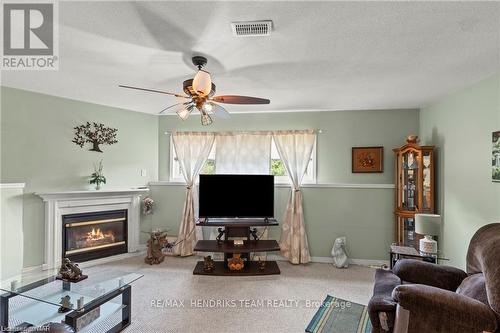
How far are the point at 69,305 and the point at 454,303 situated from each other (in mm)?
2759

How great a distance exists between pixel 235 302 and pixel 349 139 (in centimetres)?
299

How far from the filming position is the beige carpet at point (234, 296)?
2.38 meters

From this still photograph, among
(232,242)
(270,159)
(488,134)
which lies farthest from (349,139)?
(232,242)

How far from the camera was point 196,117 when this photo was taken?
452cm

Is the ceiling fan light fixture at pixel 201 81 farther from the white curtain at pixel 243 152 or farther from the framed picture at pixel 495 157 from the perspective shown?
the framed picture at pixel 495 157

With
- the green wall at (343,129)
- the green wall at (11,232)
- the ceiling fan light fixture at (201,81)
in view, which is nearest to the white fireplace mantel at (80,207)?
the green wall at (11,232)

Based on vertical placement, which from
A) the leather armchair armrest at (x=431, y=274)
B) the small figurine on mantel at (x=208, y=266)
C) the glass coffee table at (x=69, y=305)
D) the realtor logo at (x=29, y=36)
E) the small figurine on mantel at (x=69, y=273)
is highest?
the realtor logo at (x=29, y=36)

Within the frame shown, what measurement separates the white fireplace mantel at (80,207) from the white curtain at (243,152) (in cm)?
144

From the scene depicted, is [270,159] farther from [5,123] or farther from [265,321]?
[5,123]

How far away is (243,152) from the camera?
437cm

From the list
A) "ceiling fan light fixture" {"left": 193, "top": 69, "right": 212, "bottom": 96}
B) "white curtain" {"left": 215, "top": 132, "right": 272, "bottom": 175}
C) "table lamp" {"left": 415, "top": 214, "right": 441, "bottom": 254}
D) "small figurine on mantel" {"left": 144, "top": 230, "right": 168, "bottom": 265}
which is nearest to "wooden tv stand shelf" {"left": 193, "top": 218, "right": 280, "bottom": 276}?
"small figurine on mantel" {"left": 144, "top": 230, "right": 168, "bottom": 265}

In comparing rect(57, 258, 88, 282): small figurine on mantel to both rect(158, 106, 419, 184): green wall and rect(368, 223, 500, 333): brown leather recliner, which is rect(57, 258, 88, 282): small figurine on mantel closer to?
rect(368, 223, 500, 333): brown leather recliner

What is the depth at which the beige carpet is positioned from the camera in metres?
2.38

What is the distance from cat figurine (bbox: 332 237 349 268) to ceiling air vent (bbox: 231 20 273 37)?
10.6ft
